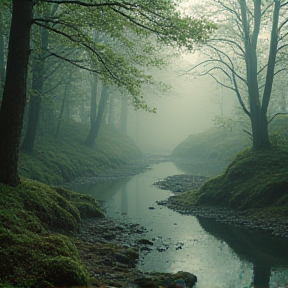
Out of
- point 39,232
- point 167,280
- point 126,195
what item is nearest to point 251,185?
point 126,195

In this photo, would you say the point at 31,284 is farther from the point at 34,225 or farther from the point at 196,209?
the point at 196,209

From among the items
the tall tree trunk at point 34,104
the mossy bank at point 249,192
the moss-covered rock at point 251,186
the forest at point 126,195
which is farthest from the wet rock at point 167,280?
the tall tree trunk at point 34,104

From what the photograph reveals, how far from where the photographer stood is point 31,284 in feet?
21.2

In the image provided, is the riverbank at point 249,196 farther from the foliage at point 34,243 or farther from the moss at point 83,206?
the foliage at point 34,243

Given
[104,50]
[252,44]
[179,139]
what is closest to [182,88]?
[179,139]

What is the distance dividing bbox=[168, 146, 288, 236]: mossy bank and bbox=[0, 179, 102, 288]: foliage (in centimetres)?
783

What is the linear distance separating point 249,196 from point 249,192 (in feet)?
1.04

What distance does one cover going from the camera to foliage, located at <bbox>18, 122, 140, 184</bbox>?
22.8 m

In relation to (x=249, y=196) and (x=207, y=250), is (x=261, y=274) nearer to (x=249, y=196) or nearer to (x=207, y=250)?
(x=207, y=250)

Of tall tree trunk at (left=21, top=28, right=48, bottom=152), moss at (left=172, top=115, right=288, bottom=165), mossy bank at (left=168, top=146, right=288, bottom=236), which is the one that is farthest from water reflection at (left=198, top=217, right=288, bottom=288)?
moss at (left=172, top=115, right=288, bottom=165)

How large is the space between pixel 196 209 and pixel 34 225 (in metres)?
9.76

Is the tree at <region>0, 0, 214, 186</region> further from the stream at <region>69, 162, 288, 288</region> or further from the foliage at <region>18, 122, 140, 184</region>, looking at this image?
the foliage at <region>18, 122, 140, 184</region>

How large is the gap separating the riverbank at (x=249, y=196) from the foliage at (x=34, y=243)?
24.3 feet

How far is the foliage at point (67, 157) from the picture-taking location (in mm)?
22781
